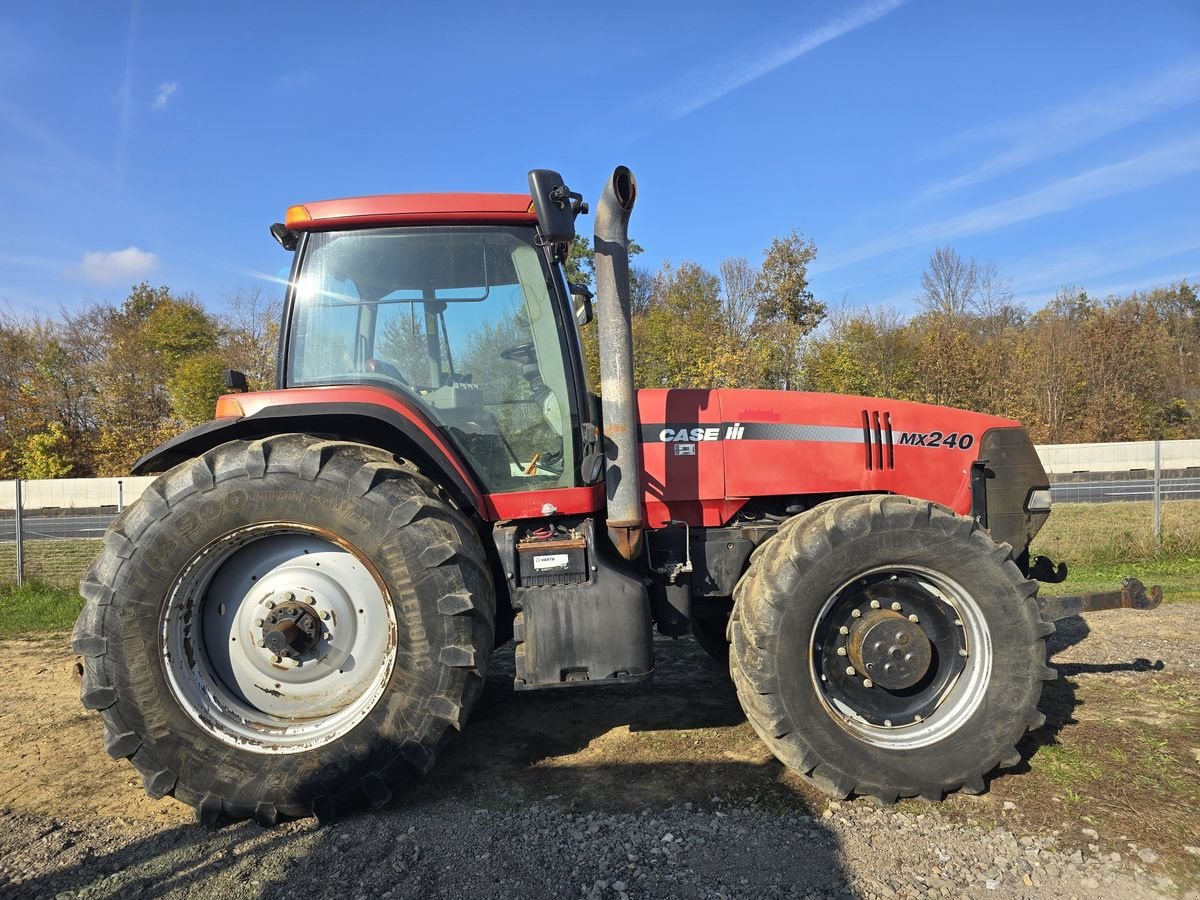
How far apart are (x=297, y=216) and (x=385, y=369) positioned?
82cm

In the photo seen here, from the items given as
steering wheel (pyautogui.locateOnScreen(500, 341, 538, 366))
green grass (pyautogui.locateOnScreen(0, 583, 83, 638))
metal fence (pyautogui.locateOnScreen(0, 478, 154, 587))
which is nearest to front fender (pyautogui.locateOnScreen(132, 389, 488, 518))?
steering wheel (pyautogui.locateOnScreen(500, 341, 538, 366))

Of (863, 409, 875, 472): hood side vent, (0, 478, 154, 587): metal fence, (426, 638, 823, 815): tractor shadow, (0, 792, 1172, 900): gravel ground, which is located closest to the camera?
(0, 792, 1172, 900): gravel ground

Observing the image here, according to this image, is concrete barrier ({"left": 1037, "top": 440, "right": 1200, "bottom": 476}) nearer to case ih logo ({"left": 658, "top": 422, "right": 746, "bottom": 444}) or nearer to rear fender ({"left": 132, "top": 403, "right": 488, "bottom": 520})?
case ih logo ({"left": 658, "top": 422, "right": 746, "bottom": 444})

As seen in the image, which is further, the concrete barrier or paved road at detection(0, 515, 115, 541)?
the concrete barrier

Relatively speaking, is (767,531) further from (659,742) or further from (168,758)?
(168,758)

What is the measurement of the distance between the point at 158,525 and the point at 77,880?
129cm

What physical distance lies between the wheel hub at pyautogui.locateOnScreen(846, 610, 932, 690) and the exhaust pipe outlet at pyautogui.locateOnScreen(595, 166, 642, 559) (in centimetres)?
109

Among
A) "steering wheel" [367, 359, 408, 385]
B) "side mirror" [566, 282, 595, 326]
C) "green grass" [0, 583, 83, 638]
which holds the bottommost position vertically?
"green grass" [0, 583, 83, 638]

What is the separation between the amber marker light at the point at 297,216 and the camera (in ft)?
11.3

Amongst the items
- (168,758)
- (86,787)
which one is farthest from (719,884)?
(86,787)

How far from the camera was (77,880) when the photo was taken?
2.64 metres

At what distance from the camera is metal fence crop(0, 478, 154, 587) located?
8.77m

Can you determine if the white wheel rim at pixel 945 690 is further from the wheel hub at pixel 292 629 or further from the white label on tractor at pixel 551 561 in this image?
the wheel hub at pixel 292 629

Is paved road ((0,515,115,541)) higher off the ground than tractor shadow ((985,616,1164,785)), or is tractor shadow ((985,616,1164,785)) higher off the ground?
paved road ((0,515,115,541))
